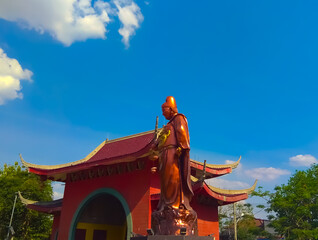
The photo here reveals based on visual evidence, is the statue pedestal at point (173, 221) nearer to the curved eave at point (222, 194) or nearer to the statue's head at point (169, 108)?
the statue's head at point (169, 108)

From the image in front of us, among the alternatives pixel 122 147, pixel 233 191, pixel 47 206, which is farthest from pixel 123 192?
pixel 47 206

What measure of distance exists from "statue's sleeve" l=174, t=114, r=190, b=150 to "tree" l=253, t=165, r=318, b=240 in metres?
18.4

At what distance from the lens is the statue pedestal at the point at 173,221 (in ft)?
18.5

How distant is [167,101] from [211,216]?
830 cm

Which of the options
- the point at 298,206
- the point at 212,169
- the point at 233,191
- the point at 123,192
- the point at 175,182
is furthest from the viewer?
the point at 298,206

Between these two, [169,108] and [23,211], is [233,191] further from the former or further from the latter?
[23,211]

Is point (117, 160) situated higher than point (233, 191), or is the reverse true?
point (117, 160)

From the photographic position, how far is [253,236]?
3192 centimetres

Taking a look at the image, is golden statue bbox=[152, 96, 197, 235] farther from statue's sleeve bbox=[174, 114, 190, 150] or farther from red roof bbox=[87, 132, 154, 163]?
red roof bbox=[87, 132, 154, 163]

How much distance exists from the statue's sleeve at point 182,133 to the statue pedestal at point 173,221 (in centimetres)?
132

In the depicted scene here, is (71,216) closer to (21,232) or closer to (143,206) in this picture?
(143,206)

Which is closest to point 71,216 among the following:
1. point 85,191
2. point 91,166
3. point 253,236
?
point 85,191

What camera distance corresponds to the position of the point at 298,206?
72.0ft

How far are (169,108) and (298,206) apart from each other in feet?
64.2
